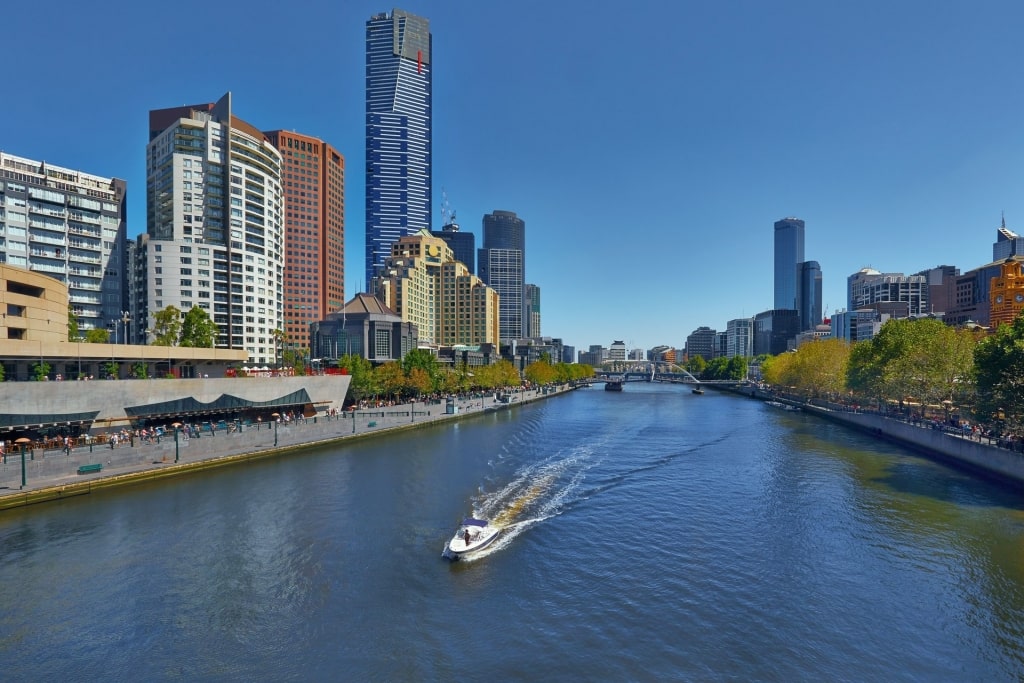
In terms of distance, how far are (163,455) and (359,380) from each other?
44609mm

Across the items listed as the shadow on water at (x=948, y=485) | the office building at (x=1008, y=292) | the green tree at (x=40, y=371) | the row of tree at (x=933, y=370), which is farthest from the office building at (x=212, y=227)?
the office building at (x=1008, y=292)

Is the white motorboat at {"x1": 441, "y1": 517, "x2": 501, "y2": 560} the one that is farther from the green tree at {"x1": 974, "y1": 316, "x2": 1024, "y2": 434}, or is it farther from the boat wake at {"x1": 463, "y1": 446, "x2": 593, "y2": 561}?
the green tree at {"x1": 974, "y1": 316, "x2": 1024, "y2": 434}

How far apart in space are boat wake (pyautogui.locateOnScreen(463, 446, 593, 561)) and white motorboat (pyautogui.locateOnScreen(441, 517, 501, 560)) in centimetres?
42

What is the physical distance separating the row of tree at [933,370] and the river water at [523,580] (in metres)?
9.74

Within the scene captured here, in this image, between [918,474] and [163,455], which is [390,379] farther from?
[918,474]

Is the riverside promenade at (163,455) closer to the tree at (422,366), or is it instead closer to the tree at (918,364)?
the tree at (422,366)

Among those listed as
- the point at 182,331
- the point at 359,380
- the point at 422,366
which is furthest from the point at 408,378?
the point at 182,331

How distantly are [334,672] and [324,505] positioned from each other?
2363cm

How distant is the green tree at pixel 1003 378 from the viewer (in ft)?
165

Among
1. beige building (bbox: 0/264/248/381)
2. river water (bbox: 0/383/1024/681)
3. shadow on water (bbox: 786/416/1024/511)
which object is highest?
beige building (bbox: 0/264/248/381)

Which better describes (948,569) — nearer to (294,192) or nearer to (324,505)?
(324,505)

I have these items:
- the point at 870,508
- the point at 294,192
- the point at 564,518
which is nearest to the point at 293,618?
the point at 564,518

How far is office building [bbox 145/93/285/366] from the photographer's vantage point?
350ft

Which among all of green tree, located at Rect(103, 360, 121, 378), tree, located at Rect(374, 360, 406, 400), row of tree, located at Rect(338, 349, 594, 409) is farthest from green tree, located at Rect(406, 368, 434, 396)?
green tree, located at Rect(103, 360, 121, 378)
